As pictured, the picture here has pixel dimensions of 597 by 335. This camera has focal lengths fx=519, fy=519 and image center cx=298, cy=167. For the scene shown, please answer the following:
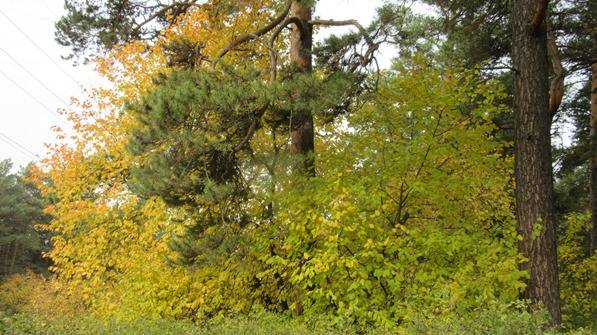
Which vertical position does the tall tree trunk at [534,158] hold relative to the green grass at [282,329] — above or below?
above

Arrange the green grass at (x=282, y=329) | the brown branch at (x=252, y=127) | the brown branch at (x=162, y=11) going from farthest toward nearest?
the brown branch at (x=162, y=11) < the brown branch at (x=252, y=127) < the green grass at (x=282, y=329)

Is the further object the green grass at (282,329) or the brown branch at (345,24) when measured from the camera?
the brown branch at (345,24)

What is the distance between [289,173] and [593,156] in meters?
9.86

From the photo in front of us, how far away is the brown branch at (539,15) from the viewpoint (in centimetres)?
659

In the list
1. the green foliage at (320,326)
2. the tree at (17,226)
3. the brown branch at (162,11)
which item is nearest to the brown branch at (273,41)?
the brown branch at (162,11)

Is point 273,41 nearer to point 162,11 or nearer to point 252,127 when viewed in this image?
point 252,127

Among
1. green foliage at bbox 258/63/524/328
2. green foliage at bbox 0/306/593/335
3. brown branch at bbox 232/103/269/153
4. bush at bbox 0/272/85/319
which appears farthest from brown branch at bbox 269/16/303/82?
bush at bbox 0/272/85/319

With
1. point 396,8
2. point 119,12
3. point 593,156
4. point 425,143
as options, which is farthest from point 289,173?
point 593,156

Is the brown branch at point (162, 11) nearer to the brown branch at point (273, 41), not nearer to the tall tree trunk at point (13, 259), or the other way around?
the brown branch at point (273, 41)

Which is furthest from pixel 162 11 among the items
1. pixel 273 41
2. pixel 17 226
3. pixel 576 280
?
pixel 17 226

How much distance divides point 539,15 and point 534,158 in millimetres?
1865

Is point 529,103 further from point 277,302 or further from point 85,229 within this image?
point 85,229

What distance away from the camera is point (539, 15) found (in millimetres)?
6773

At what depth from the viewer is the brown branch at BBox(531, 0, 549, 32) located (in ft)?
21.6
